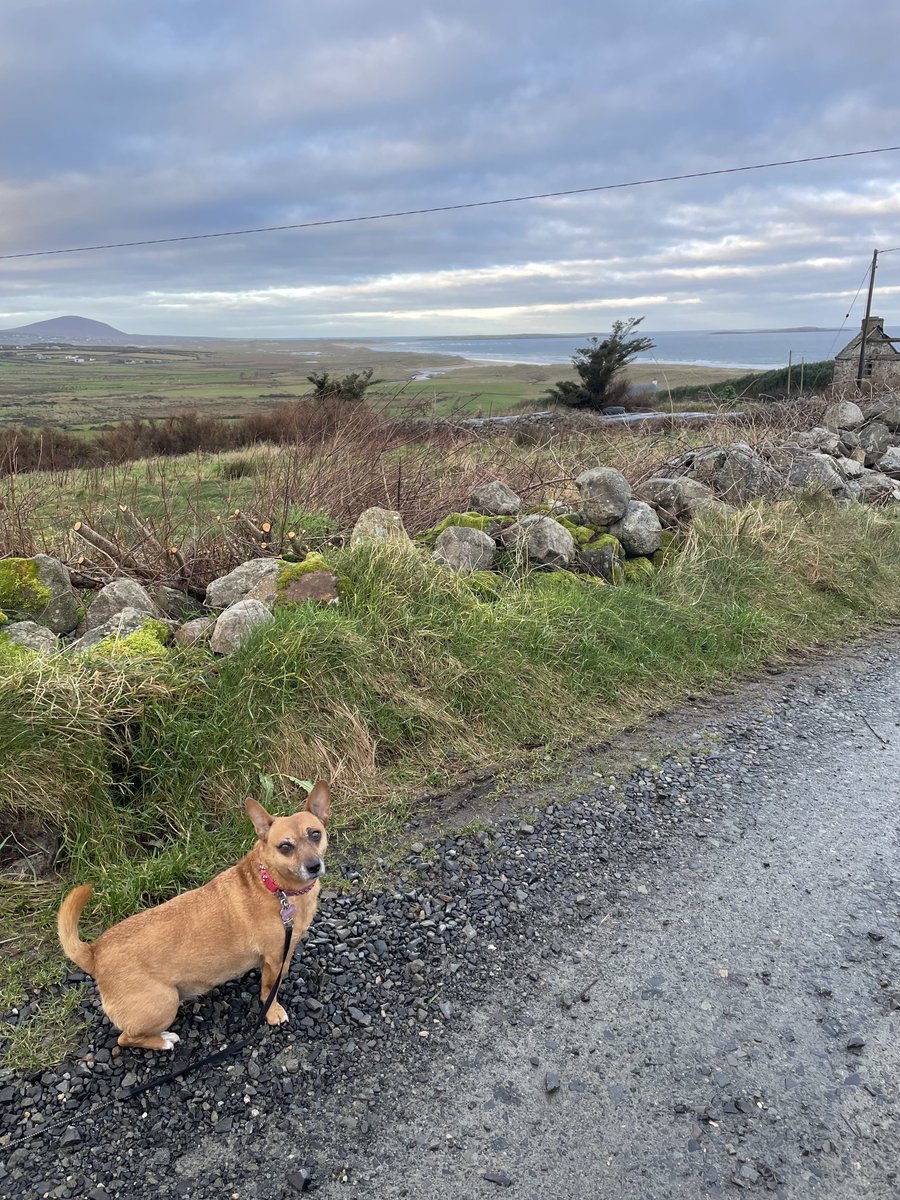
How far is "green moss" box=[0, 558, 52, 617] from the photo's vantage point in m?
5.00

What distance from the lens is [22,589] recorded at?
502 cm

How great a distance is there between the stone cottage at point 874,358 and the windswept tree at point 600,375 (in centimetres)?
729

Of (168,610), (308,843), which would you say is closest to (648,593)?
(168,610)

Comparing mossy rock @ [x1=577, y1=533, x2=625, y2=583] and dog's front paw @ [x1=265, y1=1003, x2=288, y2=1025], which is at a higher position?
mossy rock @ [x1=577, y1=533, x2=625, y2=583]

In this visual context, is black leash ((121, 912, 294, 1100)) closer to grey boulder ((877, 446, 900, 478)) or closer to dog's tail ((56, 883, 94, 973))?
dog's tail ((56, 883, 94, 973))

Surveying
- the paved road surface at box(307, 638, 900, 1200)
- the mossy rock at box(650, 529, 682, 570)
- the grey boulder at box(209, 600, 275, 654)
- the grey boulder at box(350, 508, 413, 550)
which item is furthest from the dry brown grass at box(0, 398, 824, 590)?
the paved road surface at box(307, 638, 900, 1200)

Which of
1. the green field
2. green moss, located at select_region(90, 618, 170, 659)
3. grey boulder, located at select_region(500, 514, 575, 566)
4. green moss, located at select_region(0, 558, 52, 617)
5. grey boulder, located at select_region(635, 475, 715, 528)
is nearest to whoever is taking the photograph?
green moss, located at select_region(90, 618, 170, 659)

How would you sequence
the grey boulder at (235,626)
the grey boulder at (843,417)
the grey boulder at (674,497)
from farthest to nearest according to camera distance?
the grey boulder at (843,417) < the grey boulder at (674,497) < the grey boulder at (235,626)

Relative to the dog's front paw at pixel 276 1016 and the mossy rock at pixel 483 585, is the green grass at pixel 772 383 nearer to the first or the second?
the mossy rock at pixel 483 585

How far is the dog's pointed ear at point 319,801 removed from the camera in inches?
110

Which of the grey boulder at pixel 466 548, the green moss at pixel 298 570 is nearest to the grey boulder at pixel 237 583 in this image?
the green moss at pixel 298 570

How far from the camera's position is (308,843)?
2.63 metres

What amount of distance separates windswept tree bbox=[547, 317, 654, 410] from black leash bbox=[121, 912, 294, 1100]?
22.9m

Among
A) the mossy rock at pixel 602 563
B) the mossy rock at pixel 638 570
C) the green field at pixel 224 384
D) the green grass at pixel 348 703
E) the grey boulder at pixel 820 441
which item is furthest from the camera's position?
the green field at pixel 224 384
